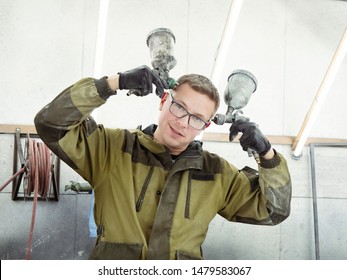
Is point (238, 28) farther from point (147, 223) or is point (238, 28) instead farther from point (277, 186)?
point (147, 223)

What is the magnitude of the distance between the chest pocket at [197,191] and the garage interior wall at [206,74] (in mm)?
1394

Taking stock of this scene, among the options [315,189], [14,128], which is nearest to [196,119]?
[14,128]

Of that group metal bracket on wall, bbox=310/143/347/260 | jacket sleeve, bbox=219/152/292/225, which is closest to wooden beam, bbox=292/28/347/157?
metal bracket on wall, bbox=310/143/347/260

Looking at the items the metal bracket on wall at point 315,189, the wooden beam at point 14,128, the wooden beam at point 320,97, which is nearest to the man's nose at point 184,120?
the wooden beam at point 320,97

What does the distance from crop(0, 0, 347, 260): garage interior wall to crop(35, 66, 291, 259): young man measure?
1.33 m

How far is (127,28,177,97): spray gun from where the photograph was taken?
1896mm

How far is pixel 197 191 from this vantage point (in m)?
1.88

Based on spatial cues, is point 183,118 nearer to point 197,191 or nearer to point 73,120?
point 197,191

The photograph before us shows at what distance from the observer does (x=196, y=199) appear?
73.3 inches

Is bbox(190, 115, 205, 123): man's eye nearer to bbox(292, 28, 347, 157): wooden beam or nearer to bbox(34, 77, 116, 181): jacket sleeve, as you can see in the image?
bbox(34, 77, 116, 181): jacket sleeve

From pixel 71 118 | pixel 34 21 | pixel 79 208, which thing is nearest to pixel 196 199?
pixel 71 118

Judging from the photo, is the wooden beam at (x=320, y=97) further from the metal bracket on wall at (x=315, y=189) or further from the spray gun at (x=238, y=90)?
the spray gun at (x=238, y=90)

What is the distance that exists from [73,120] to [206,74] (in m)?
1.94

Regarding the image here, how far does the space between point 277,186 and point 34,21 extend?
86.1 inches
